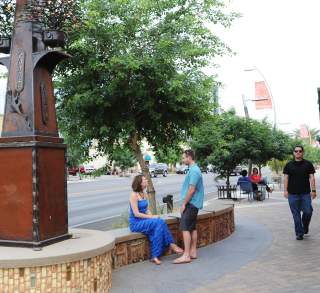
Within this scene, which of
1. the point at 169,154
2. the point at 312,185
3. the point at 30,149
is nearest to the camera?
the point at 30,149

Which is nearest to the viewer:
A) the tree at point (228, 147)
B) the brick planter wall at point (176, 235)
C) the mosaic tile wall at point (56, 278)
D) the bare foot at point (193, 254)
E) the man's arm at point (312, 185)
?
the mosaic tile wall at point (56, 278)

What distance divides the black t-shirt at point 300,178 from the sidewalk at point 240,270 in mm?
886

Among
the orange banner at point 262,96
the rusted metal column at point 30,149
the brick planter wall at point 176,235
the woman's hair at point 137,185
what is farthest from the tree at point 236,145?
the rusted metal column at point 30,149

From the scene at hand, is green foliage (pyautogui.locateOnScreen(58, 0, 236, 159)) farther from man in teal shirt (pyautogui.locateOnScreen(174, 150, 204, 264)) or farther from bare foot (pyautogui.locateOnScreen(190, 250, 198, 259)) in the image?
bare foot (pyautogui.locateOnScreen(190, 250, 198, 259))

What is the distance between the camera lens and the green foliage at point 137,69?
10180 mm

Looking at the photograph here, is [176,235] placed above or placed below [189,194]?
below

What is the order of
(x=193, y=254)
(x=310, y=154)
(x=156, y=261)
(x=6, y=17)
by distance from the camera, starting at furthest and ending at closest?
(x=310, y=154) → (x=193, y=254) → (x=156, y=261) → (x=6, y=17)

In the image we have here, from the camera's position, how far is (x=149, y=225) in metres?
7.52

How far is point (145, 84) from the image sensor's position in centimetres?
1052

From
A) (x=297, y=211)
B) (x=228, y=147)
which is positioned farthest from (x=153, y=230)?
(x=228, y=147)

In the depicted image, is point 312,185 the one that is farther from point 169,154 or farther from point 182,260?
point 169,154

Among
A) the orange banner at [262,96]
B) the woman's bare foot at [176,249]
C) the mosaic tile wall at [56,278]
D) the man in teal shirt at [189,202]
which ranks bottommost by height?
the woman's bare foot at [176,249]

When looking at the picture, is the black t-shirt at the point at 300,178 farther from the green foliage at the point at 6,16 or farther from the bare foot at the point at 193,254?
the green foliage at the point at 6,16

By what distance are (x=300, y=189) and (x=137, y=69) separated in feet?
12.6
